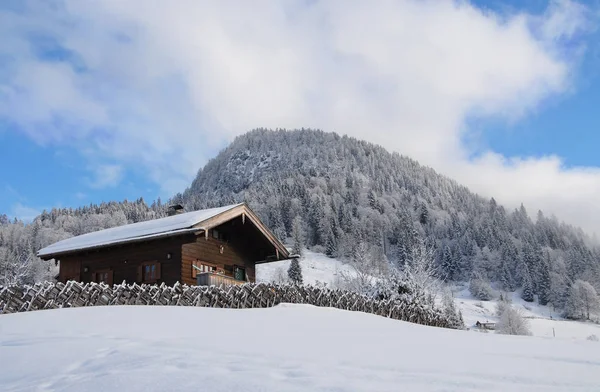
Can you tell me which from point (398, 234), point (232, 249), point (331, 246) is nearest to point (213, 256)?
point (232, 249)

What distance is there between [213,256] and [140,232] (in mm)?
3881

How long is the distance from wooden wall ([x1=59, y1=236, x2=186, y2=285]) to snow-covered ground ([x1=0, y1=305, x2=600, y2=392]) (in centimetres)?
1174

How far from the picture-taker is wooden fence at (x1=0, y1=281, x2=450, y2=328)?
1367 centimetres

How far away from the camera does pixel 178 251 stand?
2259 cm

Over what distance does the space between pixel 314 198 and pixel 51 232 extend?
7893 centimetres

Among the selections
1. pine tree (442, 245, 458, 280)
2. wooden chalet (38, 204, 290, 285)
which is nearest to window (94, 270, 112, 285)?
wooden chalet (38, 204, 290, 285)

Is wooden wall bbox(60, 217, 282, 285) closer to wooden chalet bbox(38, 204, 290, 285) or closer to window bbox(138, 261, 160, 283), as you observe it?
wooden chalet bbox(38, 204, 290, 285)

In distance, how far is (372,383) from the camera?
16.9 ft

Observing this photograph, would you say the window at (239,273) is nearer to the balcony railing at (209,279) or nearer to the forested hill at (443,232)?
the balcony railing at (209,279)

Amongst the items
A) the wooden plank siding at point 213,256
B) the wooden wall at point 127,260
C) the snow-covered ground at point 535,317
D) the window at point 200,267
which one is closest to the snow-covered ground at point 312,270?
the snow-covered ground at point 535,317

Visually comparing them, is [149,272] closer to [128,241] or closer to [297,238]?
[128,241]

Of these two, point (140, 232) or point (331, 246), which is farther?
point (331, 246)

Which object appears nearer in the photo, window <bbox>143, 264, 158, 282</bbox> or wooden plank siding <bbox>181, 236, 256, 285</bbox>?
wooden plank siding <bbox>181, 236, 256, 285</bbox>

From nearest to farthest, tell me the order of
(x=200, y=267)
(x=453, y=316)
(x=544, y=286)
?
(x=200, y=267)
(x=453, y=316)
(x=544, y=286)
